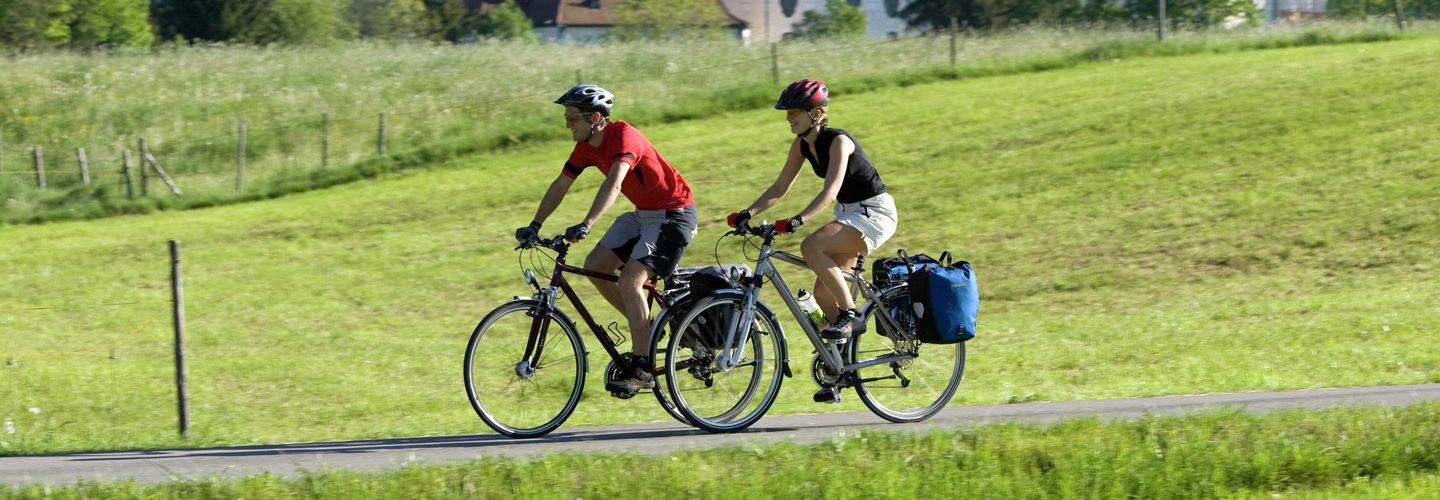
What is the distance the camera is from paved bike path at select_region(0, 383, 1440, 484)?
773 centimetres

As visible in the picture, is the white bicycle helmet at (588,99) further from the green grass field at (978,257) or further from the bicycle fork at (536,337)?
the green grass field at (978,257)

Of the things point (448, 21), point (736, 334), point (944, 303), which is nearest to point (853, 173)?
point (944, 303)

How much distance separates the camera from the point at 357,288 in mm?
19359

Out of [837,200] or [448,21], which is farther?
[448,21]

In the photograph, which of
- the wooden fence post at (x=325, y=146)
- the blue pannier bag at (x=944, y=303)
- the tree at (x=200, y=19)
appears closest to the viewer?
the blue pannier bag at (x=944, y=303)

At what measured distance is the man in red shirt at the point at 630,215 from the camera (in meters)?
8.20

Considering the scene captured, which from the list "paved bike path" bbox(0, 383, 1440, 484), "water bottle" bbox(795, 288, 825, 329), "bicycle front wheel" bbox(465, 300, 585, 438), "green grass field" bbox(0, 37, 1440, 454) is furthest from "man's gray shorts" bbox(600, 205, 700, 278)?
"green grass field" bbox(0, 37, 1440, 454)

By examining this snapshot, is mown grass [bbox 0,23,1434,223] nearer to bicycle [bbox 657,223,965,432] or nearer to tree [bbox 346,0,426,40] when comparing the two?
bicycle [bbox 657,223,965,432]

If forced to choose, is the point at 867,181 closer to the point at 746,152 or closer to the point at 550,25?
the point at 746,152

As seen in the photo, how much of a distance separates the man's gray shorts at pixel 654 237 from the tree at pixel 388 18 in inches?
2931

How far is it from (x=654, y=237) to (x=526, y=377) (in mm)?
1015

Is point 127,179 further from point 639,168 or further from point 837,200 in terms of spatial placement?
point 837,200

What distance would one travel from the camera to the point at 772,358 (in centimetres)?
855

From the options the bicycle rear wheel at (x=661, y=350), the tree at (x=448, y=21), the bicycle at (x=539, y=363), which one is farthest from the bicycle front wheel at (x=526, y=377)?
the tree at (x=448, y=21)
